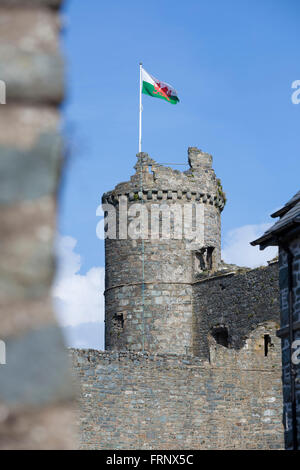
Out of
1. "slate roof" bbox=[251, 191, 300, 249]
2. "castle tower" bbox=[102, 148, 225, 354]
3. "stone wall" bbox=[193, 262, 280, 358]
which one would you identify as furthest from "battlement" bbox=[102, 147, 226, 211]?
"slate roof" bbox=[251, 191, 300, 249]

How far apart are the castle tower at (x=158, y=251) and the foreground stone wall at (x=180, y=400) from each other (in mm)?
5892

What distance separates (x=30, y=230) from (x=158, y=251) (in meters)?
29.6

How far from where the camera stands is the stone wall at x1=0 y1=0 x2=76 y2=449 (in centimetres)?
332

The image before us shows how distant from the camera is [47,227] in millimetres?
3424

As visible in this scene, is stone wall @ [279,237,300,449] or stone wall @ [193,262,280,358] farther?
stone wall @ [193,262,280,358]

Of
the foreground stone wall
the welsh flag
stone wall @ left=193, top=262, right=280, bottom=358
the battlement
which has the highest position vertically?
the welsh flag

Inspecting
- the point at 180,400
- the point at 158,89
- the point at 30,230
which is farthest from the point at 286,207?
the point at 158,89

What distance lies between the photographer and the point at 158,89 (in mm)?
34625

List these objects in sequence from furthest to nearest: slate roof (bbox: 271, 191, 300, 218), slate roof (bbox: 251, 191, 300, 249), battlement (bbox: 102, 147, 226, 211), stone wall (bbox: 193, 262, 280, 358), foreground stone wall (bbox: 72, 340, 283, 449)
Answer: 1. battlement (bbox: 102, 147, 226, 211)
2. stone wall (bbox: 193, 262, 280, 358)
3. foreground stone wall (bbox: 72, 340, 283, 449)
4. slate roof (bbox: 271, 191, 300, 218)
5. slate roof (bbox: 251, 191, 300, 249)

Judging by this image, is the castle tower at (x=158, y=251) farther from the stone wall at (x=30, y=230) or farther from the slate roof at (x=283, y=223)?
the stone wall at (x=30, y=230)

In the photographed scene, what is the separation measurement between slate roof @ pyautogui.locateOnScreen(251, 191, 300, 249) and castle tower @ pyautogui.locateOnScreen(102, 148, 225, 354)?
15.3 metres

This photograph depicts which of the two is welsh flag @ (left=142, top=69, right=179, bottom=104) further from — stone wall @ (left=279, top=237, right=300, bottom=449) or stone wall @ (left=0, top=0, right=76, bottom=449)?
stone wall @ (left=0, top=0, right=76, bottom=449)

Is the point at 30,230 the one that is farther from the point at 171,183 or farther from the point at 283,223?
the point at 171,183
